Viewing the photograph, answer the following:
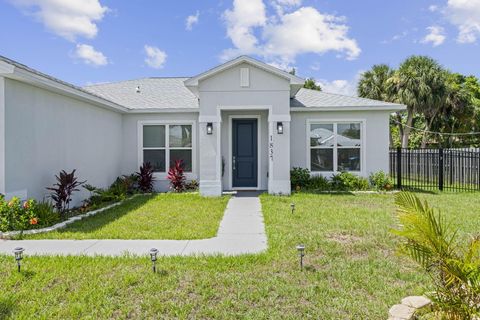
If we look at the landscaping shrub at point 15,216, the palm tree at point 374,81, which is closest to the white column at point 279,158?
the landscaping shrub at point 15,216

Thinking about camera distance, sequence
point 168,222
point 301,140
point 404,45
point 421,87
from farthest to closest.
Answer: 1. point 404,45
2. point 421,87
3. point 301,140
4. point 168,222

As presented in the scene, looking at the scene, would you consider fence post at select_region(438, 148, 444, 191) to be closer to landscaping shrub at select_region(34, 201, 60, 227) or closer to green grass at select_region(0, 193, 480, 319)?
green grass at select_region(0, 193, 480, 319)

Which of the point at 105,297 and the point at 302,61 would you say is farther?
the point at 302,61

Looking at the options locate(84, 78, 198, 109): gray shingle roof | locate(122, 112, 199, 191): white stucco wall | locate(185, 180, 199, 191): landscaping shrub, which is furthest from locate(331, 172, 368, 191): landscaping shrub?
locate(84, 78, 198, 109): gray shingle roof

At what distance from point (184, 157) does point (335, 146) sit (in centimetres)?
604

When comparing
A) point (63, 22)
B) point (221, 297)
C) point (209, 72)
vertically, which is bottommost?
point (221, 297)

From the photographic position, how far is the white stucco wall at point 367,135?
1255 cm

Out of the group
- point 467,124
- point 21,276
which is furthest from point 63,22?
point 467,124

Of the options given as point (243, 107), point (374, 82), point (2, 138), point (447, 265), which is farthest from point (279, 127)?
point (374, 82)

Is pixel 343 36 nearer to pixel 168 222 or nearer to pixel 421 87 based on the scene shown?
pixel 421 87

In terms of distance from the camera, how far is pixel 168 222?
746 centimetres

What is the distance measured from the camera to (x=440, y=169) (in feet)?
43.3

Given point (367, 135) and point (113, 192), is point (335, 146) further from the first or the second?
point (113, 192)

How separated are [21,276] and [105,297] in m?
1.45
